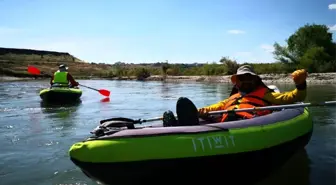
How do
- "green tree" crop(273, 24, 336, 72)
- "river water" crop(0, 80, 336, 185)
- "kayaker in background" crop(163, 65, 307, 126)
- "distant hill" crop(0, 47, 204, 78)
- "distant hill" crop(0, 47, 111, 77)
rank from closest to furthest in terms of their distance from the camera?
"river water" crop(0, 80, 336, 185) → "kayaker in background" crop(163, 65, 307, 126) → "green tree" crop(273, 24, 336, 72) → "distant hill" crop(0, 47, 204, 78) → "distant hill" crop(0, 47, 111, 77)

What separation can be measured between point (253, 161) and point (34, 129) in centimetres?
517

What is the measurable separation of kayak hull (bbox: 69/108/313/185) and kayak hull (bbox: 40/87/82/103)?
8478 millimetres

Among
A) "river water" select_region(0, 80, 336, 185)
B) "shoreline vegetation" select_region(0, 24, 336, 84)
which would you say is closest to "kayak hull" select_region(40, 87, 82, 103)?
"river water" select_region(0, 80, 336, 185)

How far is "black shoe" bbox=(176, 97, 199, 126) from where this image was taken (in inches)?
142

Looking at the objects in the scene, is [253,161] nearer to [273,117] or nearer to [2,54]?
[273,117]

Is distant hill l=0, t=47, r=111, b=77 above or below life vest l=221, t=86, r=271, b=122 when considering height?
above

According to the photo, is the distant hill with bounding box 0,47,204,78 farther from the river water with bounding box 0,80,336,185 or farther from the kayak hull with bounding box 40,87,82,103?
the river water with bounding box 0,80,336,185

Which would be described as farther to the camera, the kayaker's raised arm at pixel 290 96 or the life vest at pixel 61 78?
the life vest at pixel 61 78

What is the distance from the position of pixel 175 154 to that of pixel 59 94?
9.02m

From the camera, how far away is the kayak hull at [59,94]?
35.8 feet

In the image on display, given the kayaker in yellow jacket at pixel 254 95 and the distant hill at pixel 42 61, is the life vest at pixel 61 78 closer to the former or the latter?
the kayaker in yellow jacket at pixel 254 95

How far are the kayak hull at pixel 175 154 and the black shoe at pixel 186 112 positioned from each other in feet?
1.74

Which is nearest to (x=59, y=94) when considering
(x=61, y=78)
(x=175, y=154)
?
(x=61, y=78)

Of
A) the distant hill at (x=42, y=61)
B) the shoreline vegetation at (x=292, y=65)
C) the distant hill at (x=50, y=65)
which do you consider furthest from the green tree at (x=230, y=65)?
the distant hill at (x=42, y=61)
